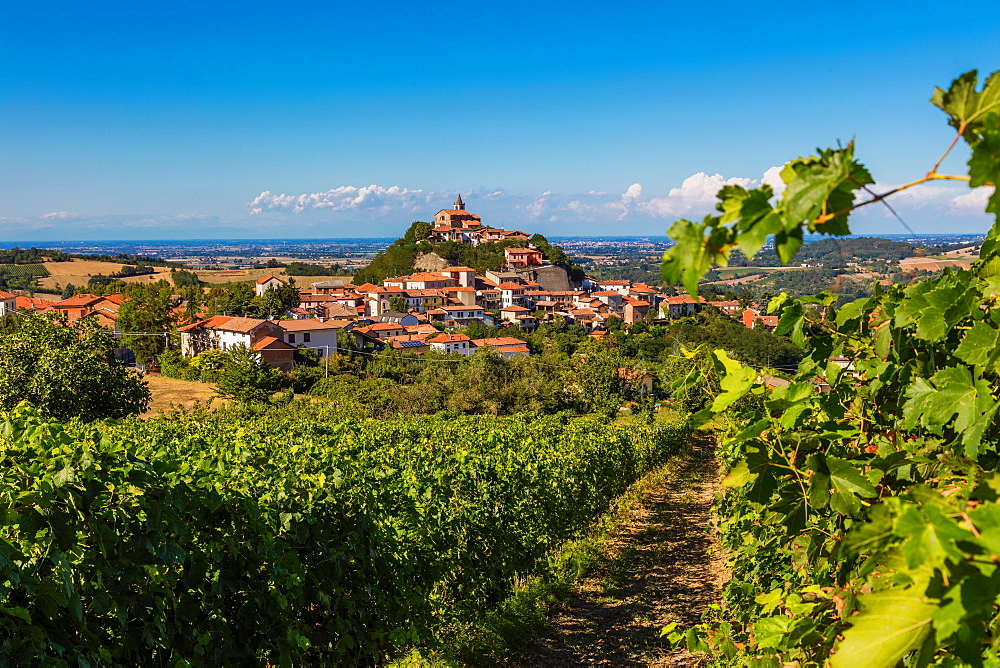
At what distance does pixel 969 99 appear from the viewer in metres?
0.91

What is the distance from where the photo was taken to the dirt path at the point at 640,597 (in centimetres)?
646

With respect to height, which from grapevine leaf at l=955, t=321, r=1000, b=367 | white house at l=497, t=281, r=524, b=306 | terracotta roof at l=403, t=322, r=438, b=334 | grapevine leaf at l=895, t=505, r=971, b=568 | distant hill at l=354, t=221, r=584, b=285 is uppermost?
distant hill at l=354, t=221, r=584, b=285

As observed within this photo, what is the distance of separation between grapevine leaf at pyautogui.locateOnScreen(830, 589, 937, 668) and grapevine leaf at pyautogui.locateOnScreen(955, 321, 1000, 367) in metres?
0.78

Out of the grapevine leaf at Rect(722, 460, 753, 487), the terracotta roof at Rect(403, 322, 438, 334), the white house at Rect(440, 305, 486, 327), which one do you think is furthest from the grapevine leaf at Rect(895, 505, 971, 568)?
the white house at Rect(440, 305, 486, 327)

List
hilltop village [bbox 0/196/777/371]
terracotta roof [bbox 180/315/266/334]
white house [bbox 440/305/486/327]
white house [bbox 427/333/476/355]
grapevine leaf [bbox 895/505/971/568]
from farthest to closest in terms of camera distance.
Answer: white house [bbox 440/305/486/327]
white house [bbox 427/333/476/355]
hilltop village [bbox 0/196/777/371]
terracotta roof [bbox 180/315/266/334]
grapevine leaf [bbox 895/505/971/568]

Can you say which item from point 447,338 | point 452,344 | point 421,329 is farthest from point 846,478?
point 421,329

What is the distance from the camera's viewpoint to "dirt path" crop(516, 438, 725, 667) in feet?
21.2

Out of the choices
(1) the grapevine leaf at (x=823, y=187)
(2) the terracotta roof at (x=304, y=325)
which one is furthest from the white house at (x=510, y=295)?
(1) the grapevine leaf at (x=823, y=187)

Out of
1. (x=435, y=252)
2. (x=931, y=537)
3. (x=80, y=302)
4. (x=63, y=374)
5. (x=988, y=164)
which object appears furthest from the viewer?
(x=435, y=252)

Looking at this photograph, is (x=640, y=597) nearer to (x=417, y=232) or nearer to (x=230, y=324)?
(x=230, y=324)

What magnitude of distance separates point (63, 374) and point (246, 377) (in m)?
20.2

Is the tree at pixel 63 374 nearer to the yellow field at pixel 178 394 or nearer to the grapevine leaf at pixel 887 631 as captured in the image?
the yellow field at pixel 178 394

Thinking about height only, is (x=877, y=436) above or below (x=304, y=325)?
above

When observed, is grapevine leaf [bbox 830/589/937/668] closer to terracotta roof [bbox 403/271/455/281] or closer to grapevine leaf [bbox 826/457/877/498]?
grapevine leaf [bbox 826/457/877/498]
